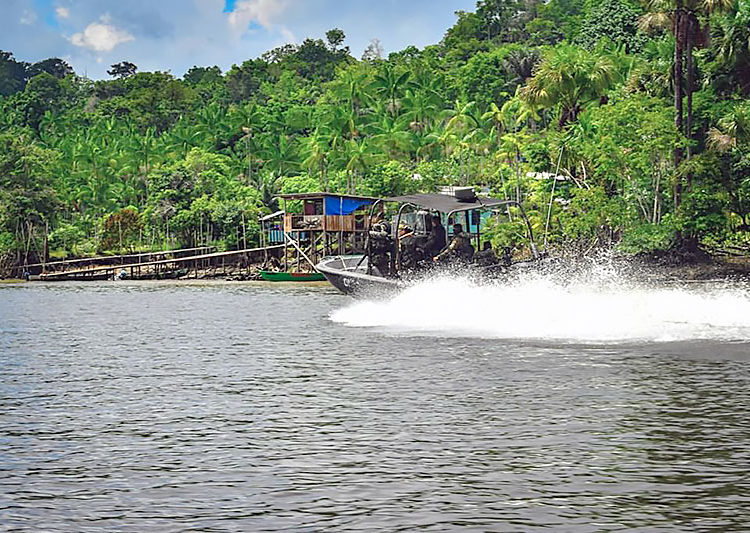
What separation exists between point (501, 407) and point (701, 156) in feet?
94.8

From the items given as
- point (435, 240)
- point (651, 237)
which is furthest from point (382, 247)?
point (651, 237)

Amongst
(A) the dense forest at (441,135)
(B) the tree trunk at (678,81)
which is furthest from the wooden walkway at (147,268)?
(B) the tree trunk at (678,81)

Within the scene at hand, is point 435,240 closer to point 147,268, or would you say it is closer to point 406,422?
point 406,422

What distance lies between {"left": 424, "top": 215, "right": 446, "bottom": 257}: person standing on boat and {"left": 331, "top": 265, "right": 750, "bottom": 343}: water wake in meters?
1.13

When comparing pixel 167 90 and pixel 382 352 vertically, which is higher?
pixel 167 90

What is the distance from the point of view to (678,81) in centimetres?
4144

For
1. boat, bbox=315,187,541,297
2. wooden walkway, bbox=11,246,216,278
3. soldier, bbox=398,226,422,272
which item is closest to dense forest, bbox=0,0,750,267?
wooden walkway, bbox=11,246,216,278

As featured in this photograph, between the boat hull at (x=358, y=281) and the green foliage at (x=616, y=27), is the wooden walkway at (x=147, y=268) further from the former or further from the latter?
the boat hull at (x=358, y=281)

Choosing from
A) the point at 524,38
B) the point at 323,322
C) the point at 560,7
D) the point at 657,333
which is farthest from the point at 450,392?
the point at 560,7

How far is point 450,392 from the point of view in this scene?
54.4 feet

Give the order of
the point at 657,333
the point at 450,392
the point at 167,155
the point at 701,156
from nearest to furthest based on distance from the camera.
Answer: the point at 450,392 → the point at 657,333 → the point at 701,156 → the point at 167,155

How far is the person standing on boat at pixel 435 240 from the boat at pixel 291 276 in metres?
35.0

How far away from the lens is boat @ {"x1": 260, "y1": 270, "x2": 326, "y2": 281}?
6456 centimetres

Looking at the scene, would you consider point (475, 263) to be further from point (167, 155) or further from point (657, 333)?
point (167, 155)
